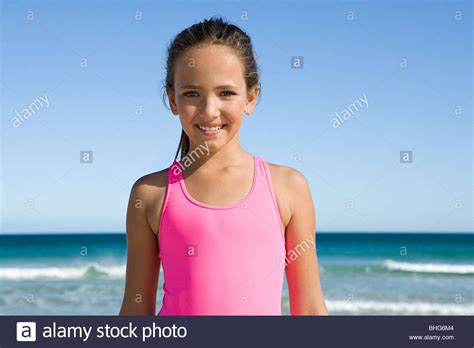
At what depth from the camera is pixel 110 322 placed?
122 inches

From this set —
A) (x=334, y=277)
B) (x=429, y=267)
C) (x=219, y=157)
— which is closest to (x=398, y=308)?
(x=334, y=277)

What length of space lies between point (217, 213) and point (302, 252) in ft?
1.24

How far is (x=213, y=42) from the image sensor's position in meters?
2.51

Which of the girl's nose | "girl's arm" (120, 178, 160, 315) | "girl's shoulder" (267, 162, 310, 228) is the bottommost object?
"girl's arm" (120, 178, 160, 315)

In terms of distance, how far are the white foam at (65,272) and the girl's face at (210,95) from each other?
16051 mm

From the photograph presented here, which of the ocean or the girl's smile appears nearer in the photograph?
the girl's smile

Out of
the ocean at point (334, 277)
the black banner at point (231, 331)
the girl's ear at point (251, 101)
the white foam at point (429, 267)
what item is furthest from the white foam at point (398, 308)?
the girl's ear at point (251, 101)

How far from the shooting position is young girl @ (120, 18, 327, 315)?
2.40 m

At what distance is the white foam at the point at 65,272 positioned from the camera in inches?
720

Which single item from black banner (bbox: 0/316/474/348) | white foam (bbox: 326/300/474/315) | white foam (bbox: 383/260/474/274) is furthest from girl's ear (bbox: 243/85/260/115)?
white foam (bbox: 383/260/474/274)

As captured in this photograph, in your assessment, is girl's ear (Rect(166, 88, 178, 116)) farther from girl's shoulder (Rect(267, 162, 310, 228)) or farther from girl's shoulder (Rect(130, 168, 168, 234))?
girl's shoulder (Rect(267, 162, 310, 228))

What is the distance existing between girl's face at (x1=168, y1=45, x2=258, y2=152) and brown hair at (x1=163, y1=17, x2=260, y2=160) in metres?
0.04

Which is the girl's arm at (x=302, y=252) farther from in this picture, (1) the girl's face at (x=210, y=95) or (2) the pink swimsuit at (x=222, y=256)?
(1) the girl's face at (x=210, y=95)

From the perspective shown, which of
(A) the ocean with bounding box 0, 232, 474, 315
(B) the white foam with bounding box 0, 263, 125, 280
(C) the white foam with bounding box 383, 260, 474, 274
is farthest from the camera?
(C) the white foam with bounding box 383, 260, 474, 274
